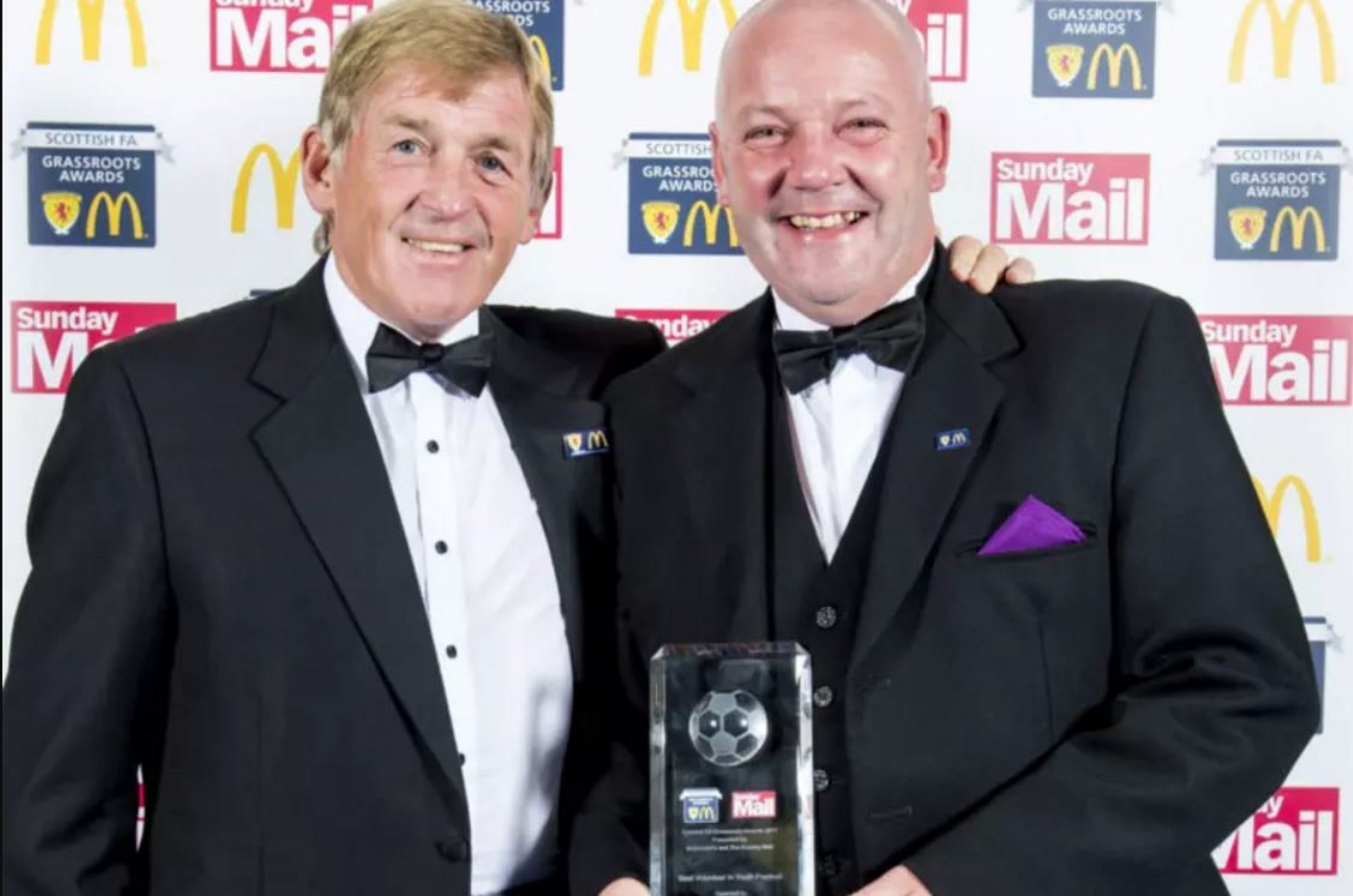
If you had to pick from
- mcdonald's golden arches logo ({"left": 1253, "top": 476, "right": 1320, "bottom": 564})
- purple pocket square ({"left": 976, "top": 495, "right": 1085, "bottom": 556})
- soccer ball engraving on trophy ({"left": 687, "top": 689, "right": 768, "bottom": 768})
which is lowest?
soccer ball engraving on trophy ({"left": 687, "top": 689, "right": 768, "bottom": 768})

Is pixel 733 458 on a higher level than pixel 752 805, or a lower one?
higher

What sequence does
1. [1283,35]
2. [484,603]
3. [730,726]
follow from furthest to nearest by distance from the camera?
[1283,35] → [484,603] → [730,726]

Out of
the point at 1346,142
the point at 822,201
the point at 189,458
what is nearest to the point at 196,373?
the point at 189,458

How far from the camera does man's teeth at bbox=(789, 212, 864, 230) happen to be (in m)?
2.34

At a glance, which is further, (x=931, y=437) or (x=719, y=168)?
(x=719, y=168)

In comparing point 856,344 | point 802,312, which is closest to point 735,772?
point 856,344

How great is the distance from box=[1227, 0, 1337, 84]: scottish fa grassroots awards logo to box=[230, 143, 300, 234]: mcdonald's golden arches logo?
1971 millimetres

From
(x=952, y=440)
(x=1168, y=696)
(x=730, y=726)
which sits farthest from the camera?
(x=952, y=440)

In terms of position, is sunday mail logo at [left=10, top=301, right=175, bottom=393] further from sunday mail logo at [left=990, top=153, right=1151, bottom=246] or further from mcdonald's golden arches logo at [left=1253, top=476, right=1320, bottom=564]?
mcdonald's golden arches logo at [left=1253, top=476, right=1320, bottom=564]

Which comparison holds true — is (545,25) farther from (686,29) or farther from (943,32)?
(943,32)

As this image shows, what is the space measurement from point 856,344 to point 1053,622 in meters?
0.48

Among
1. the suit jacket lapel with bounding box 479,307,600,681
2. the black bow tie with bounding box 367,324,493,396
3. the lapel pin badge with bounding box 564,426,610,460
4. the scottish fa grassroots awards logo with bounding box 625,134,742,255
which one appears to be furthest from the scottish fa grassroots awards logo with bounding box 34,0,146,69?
Answer: the lapel pin badge with bounding box 564,426,610,460

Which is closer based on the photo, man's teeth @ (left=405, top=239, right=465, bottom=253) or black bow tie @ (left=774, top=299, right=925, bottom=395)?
black bow tie @ (left=774, top=299, right=925, bottom=395)

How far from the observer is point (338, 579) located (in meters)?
2.34
